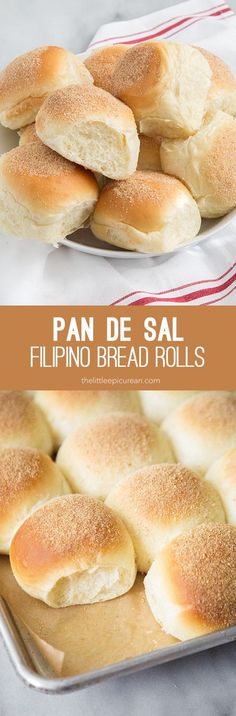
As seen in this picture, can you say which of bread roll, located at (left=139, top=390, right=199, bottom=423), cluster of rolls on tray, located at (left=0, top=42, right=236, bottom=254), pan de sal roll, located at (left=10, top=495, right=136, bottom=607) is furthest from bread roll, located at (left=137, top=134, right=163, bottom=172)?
pan de sal roll, located at (left=10, top=495, right=136, bottom=607)

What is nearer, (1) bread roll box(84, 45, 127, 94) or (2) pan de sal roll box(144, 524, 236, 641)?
(2) pan de sal roll box(144, 524, 236, 641)

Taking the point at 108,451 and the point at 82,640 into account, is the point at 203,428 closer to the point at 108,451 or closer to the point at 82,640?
the point at 108,451

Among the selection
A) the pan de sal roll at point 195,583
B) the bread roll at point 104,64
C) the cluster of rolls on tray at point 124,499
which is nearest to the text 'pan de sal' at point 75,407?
the cluster of rolls on tray at point 124,499

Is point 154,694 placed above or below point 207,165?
below

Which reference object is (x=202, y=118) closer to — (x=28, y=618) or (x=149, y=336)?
(x=149, y=336)

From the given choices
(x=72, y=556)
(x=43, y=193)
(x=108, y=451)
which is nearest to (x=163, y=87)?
(x=43, y=193)

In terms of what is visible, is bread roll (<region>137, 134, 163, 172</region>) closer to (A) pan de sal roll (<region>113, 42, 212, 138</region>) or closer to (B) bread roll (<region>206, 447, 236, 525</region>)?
(A) pan de sal roll (<region>113, 42, 212, 138</region>)

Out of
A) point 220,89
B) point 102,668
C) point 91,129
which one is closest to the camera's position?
point 102,668

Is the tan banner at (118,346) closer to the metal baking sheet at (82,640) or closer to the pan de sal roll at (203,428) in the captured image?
the pan de sal roll at (203,428)

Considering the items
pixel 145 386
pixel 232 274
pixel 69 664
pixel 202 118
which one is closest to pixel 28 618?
pixel 69 664
